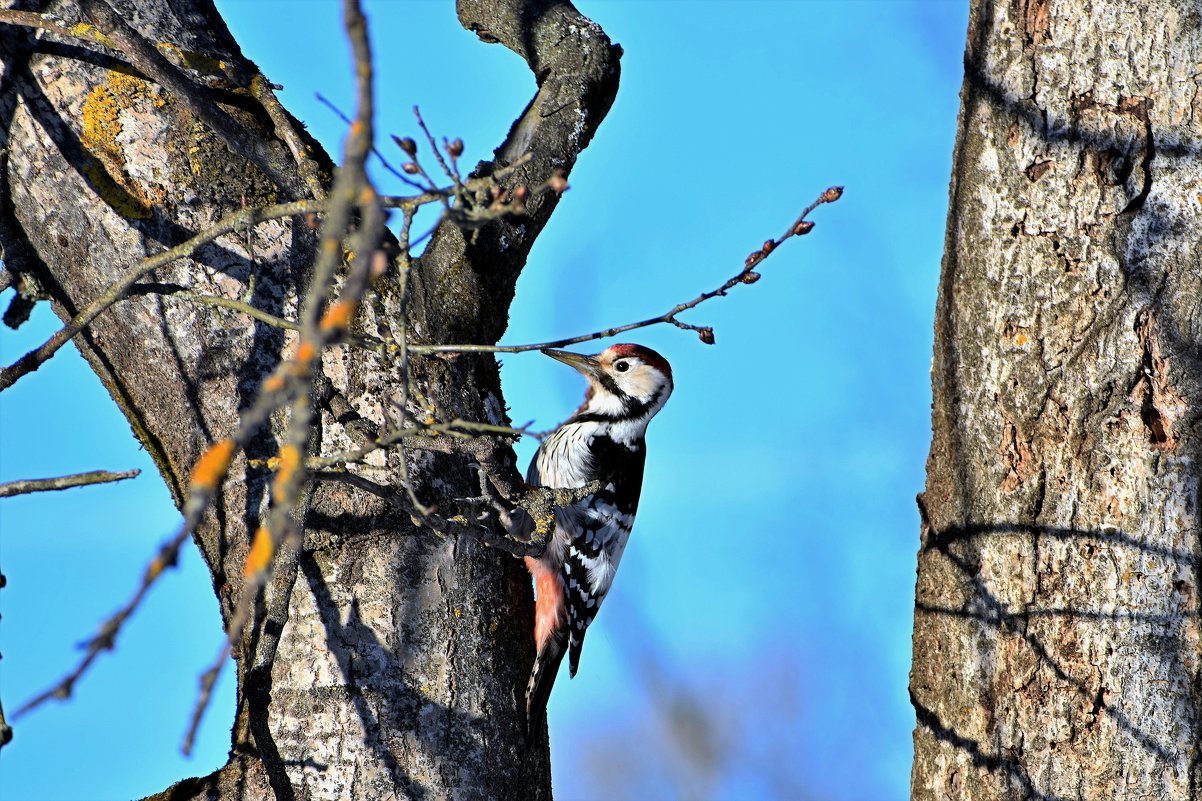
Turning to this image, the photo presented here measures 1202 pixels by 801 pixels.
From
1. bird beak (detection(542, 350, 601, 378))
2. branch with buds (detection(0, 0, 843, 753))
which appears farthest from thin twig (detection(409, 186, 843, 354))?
bird beak (detection(542, 350, 601, 378))

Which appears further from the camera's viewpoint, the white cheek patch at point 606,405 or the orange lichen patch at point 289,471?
the white cheek patch at point 606,405

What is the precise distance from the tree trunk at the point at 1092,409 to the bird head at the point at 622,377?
2.04 meters

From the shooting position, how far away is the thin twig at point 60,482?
1.46 metres

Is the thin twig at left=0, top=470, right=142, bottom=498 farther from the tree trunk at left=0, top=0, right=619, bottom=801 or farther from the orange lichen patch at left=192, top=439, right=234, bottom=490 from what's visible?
the tree trunk at left=0, top=0, right=619, bottom=801

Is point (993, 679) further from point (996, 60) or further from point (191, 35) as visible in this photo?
point (191, 35)

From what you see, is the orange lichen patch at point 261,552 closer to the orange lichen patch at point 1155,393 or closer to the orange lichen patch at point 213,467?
the orange lichen patch at point 213,467

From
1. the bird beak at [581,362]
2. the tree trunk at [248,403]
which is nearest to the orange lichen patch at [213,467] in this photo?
the tree trunk at [248,403]

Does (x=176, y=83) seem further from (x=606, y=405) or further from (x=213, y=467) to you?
(x=606, y=405)

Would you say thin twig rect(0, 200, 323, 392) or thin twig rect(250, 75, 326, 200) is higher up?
thin twig rect(250, 75, 326, 200)

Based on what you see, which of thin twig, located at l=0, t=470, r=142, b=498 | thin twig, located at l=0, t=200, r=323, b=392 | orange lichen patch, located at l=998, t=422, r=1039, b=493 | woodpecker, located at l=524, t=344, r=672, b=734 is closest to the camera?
thin twig, located at l=0, t=470, r=142, b=498

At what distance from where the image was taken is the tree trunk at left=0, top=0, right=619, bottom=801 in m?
2.42

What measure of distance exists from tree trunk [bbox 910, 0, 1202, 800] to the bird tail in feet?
3.33

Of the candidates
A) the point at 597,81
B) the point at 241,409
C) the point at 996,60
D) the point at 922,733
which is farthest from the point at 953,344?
the point at 241,409

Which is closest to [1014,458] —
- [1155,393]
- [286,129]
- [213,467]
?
[1155,393]
